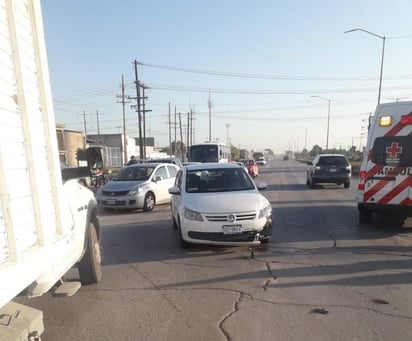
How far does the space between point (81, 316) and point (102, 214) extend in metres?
7.80

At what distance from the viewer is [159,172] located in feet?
43.1

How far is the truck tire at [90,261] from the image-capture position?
4520 millimetres

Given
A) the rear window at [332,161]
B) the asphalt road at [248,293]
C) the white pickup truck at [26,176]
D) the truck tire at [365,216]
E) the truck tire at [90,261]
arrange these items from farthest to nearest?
the rear window at [332,161] → the truck tire at [365,216] → the truck tire at [90,261] → the asphalt road at [248,293] → the white pickup truck at [26,176]

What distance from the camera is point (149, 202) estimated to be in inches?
469

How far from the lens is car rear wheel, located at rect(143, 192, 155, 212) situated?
11.8 meters

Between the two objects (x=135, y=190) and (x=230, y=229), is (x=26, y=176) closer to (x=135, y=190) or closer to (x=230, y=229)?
(x=230, y=229)

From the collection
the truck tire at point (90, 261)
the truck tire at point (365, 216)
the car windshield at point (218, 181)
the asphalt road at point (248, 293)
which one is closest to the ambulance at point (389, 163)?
the truck tire at point (365, 216)

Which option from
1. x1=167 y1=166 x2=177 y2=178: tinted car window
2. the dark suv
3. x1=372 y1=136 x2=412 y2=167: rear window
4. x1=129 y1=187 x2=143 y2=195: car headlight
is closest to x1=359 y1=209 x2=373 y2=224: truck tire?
x1=372 y1=136 x2=412 y2=167: rear window

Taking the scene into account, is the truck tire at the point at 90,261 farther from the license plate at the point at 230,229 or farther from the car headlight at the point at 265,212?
the car headlight at the point at 265,212

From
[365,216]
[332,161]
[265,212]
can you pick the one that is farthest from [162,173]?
[332,161]

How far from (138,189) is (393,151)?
7.49m

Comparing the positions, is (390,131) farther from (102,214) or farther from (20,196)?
(102,214)

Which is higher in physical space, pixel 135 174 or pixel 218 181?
pixel 218 181

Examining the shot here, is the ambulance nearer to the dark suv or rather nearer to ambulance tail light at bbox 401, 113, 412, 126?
ambulance tail light at bbox 401, 113, 412, 126
